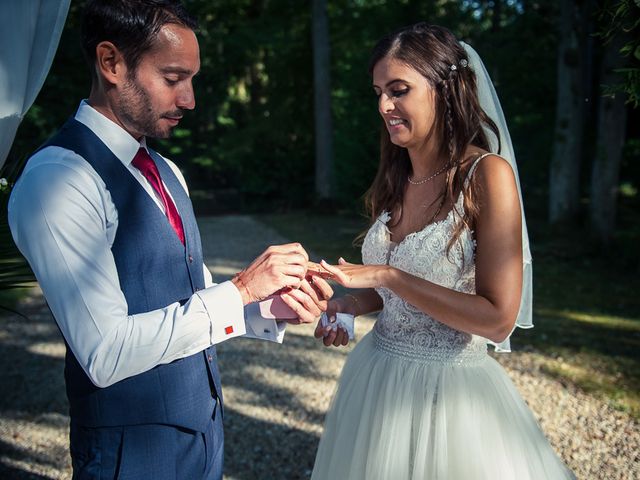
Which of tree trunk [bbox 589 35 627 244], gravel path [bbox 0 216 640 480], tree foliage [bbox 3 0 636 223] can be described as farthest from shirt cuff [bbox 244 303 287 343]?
tree trunk [bbox 589 35 627 244]

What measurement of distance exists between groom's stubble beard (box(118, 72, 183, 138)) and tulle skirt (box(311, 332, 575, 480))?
1.38 m

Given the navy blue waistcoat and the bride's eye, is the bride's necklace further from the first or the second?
the navy blue waistcoat

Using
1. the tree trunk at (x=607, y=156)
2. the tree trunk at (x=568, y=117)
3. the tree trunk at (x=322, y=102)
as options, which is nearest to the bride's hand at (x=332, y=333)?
the tree trunk at (x=607, y=156)

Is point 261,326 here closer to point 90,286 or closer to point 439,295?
point 439,295

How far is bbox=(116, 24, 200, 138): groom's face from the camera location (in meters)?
1.83

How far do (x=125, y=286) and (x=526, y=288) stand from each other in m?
1.88

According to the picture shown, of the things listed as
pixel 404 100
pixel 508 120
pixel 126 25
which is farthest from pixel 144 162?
pixel 508 120

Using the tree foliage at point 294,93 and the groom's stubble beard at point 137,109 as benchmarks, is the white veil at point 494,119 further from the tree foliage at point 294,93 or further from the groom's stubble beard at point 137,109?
the tree foliage at point 294,93

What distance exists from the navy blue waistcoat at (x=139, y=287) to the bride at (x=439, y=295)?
2.20 feet

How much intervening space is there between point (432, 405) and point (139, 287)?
126 centimetres

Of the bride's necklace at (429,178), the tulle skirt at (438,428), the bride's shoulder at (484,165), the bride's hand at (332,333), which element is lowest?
the tulle skirt at (438,428)

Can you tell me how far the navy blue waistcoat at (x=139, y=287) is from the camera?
1.74 metres

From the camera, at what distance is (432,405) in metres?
2.34

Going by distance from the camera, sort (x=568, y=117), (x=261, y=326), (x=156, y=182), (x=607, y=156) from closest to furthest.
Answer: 1. (x=156, y=182)
2. (x=261, y=326)
3. (x=607, y=156)
4. (x=568, y=117)
